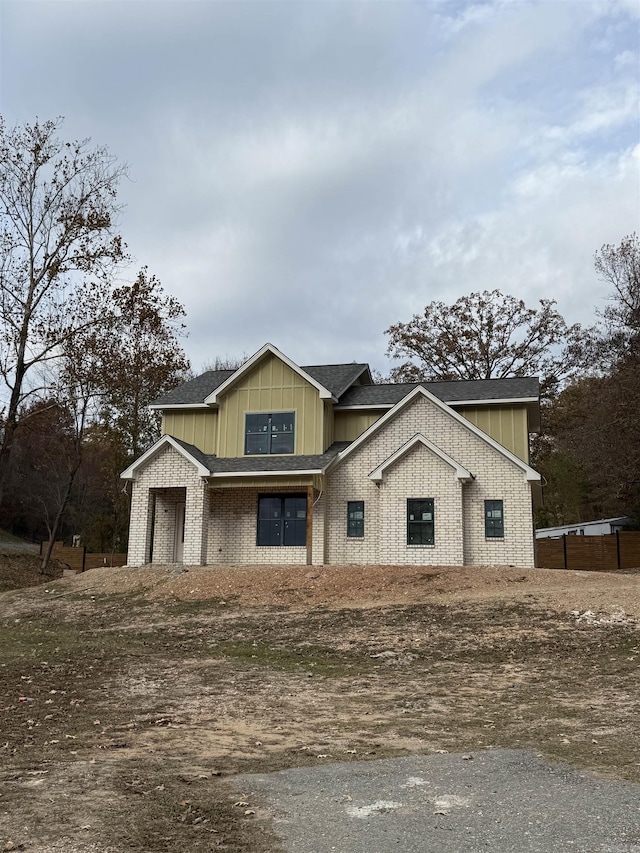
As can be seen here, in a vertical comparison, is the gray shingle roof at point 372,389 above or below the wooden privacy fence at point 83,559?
above

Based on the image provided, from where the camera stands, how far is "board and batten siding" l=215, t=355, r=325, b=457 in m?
25.8

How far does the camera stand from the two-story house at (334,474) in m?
23.1

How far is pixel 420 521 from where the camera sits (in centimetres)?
2323

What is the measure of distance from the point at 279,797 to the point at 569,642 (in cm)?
934

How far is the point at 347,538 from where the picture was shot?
24.5m

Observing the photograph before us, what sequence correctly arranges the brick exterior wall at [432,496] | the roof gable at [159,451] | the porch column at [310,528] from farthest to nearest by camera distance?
the roof gable at [159,451]
the porch column at [310,528]
the brick exterior wall at [432,496]

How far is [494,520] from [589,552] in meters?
9.36

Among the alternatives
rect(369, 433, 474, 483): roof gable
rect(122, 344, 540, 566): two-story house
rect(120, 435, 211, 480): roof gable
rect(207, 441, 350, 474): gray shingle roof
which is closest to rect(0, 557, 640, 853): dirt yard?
rect(122, 344, 540, 566): two-story house

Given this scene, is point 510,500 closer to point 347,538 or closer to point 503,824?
point 347,538

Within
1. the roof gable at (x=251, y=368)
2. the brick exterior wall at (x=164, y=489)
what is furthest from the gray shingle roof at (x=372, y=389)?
the brick exterior wall at (x=164, y=489)

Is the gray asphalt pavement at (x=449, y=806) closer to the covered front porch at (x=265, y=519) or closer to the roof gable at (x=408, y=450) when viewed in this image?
the roof gable at (x=408, y=450)

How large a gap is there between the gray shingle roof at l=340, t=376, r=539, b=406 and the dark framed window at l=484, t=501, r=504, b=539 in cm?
398

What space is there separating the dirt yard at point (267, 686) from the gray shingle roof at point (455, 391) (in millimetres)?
6956

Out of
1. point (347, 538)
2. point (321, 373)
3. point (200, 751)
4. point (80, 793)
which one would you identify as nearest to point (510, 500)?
point (347, 538)
